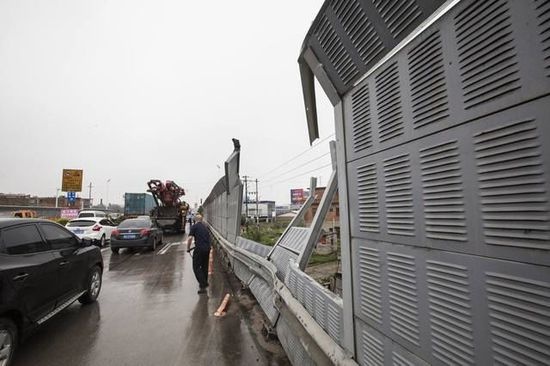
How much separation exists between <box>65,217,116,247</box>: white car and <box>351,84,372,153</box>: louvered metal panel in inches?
622

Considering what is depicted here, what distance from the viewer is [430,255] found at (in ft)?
5.18

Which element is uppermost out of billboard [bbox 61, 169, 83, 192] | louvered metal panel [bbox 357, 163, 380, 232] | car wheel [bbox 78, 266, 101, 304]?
billboard [bbox 61, 169, 83, 192]

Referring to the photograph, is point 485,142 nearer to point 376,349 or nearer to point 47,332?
point 376,349

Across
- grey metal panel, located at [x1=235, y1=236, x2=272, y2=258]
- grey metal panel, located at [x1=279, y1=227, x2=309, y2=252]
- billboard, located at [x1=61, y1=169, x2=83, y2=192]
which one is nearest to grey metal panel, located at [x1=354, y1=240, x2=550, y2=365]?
grey metal panel, located at [x1=279, y1=227, x2=309, y2=252]

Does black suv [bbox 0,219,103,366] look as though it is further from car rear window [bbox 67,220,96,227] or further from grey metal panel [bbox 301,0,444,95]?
car rear window [bbox 67,220,96,227]

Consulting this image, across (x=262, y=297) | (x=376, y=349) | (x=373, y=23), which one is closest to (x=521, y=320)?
(x=376, y=349)

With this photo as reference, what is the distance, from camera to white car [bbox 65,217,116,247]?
1473 cm

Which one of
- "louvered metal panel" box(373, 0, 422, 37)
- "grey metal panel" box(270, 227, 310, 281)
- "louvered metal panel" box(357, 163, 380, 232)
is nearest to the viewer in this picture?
"louvered metal panel" box(373, 0, 422, 37)

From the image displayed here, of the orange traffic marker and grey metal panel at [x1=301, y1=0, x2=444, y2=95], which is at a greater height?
grey metal panel at [x1=301, y1=0, x2=444, y2=95]

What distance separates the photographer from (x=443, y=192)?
1.51 m

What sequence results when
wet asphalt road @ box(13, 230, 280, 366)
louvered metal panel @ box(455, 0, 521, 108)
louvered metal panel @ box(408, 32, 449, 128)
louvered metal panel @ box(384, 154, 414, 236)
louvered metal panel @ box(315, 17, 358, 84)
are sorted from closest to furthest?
louvered metal panel @ box(455, 0, 521, 108), louvered metal panel @ box(408, 32, 449, 128), louvered metal panel @ box(384, 154, 414, 236), louvered metal panel @ box(315, 17, 358, 84), wet asphalt road @ box(13, 230, 280, 366)

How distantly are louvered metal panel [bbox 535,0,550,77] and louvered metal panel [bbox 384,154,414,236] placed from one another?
77 centimetres

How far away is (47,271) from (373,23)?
16.5ft

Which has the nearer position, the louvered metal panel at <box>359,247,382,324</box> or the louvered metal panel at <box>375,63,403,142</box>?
the louvered metal panel at <box>375,63,403,142</box>
